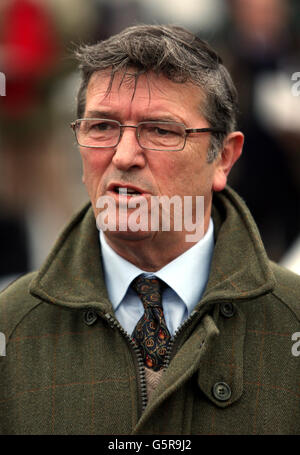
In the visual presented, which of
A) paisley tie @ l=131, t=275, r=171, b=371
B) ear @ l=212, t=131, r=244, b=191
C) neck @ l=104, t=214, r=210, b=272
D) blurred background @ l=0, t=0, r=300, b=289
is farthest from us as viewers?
blurred background @ l=0, t=0, r=300, b=289

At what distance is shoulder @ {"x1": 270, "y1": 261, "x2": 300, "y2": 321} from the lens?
11.3 feet

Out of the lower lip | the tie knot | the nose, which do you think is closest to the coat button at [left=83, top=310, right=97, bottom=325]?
the tie knot

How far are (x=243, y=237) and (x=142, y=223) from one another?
1.73ft

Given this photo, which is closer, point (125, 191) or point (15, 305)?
point (125, 191)

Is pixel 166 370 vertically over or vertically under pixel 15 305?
under

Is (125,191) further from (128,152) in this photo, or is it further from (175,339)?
(175,339)

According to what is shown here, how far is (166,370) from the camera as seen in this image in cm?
312

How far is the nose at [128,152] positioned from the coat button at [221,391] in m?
1.04

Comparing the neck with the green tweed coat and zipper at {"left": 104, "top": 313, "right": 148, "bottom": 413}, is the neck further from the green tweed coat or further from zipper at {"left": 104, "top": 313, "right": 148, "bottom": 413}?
zipper at {"left": 104, "top": 313, "right": 148, "bottom": 413}

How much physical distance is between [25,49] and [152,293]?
493cm

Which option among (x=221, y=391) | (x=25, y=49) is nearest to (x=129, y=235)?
(x=221, y=391)

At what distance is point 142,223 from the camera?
337 centimetres

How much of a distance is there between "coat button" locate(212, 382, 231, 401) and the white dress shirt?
0.34m

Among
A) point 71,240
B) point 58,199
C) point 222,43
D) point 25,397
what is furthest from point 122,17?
point 25,397
